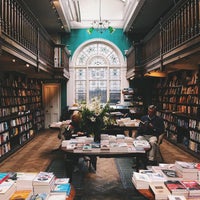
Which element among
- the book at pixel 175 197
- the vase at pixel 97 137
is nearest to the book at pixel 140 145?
the vase at pixel 97 137

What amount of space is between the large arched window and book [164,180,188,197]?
10.4 m

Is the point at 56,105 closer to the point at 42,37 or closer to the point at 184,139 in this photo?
the point at 42,37

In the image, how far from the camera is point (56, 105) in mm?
12352

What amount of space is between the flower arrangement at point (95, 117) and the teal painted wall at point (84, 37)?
8930 millimetres

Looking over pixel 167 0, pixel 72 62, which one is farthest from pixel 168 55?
pixel 72 62

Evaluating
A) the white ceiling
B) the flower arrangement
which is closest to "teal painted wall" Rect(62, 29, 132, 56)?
the white ceiling

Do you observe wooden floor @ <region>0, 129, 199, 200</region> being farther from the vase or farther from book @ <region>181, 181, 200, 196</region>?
book @ <region>181, 181, 200, 196</region>

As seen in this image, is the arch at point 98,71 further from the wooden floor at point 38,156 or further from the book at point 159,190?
the book at point 159,190

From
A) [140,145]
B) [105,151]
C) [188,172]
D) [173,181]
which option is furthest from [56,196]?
[140,145]

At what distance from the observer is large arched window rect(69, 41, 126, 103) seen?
12.9 meters

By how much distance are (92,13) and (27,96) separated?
20.5 feet

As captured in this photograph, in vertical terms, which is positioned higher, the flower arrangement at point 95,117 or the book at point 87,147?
the flower arrangement at point 95,117

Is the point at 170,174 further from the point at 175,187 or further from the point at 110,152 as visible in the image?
the point at 110,152

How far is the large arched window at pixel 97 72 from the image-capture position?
12.9 meters
